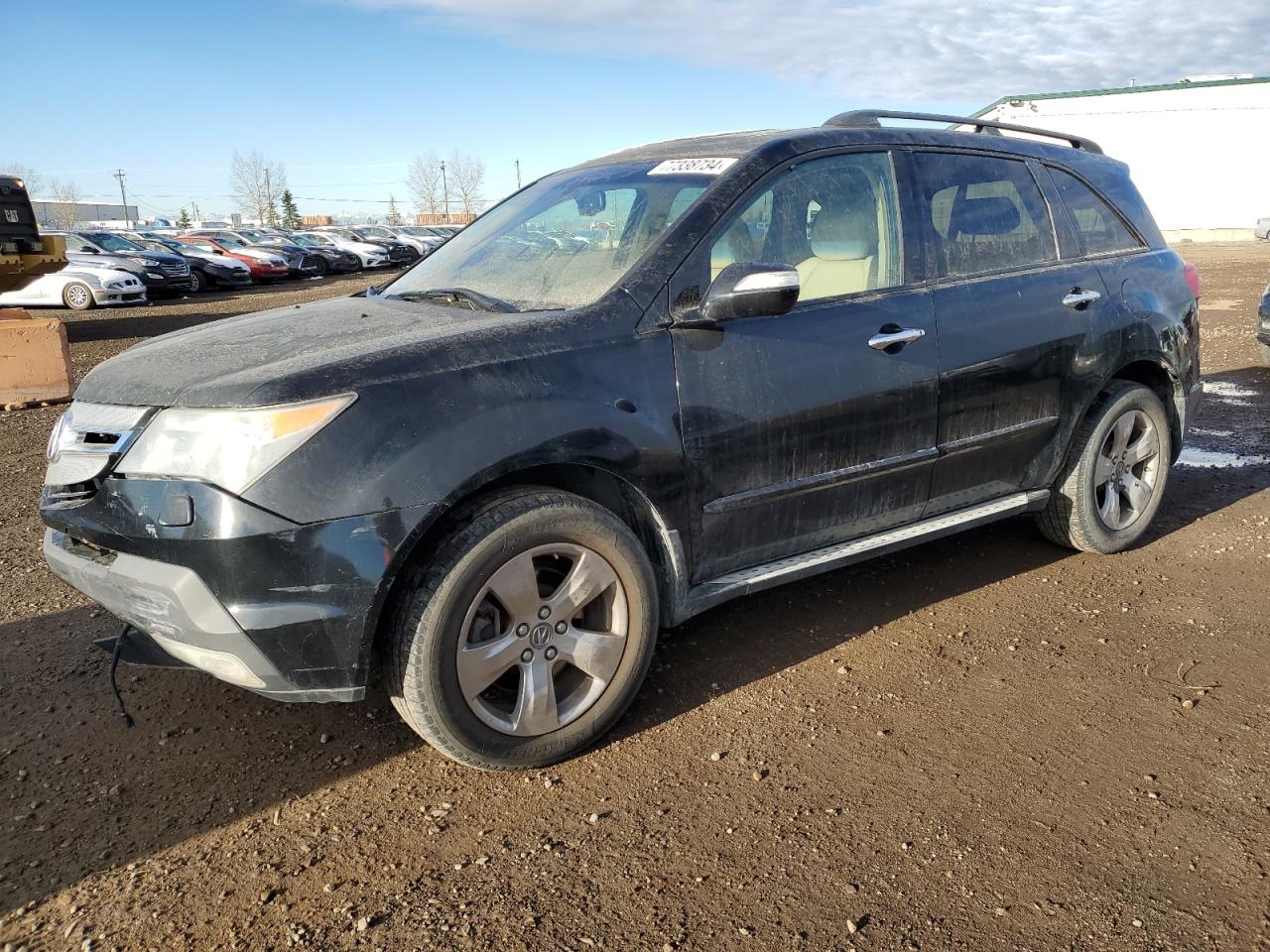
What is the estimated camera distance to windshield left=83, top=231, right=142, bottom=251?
22391mm

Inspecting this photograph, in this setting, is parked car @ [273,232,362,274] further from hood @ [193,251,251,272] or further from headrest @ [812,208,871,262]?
headrest @ [812,208,871,262]

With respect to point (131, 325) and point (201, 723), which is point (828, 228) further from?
point (131, 325)

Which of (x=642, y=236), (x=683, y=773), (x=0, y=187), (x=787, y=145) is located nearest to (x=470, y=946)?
(x=683, y=773)

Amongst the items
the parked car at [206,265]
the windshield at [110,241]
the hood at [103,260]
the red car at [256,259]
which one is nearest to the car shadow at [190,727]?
the hood at [103,260]

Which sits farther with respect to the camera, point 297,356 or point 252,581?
point 297,356

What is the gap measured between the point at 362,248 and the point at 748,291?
32.4 m

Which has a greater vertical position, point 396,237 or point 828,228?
point 396,237

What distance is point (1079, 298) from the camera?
163 inches

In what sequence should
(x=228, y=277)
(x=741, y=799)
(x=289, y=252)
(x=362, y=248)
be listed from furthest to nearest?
(x=362, y=248) < (x=289, y=252) < (x=228, y=277) < (x=741, y=799)

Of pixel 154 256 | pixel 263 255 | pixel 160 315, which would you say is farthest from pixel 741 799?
pixel 263 255

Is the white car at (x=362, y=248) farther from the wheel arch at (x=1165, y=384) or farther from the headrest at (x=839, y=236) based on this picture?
the headrest at (x=839, y=236)

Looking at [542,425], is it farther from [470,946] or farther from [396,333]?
[470,946]

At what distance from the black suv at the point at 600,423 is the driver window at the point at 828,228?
12 millimetres

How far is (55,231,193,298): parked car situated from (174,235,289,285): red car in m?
3.12
